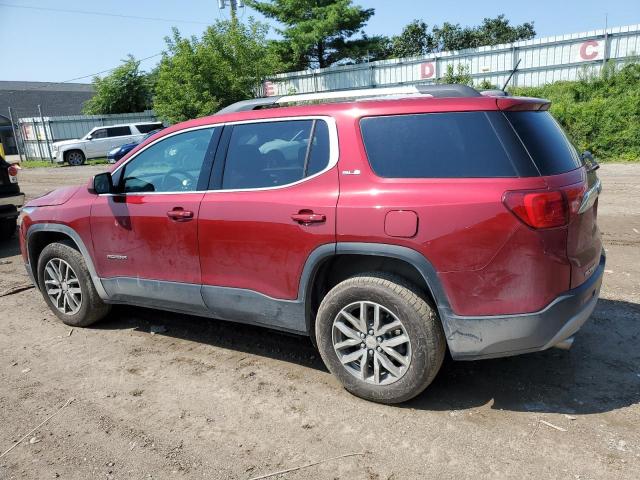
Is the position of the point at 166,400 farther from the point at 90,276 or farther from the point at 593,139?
the point at 593,139

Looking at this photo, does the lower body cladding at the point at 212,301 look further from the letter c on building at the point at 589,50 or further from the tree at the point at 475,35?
the tree at the point at 475,35

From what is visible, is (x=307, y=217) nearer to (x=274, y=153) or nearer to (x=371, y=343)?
(x=274, y=153)

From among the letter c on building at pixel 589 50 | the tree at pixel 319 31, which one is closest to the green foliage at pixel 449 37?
the tree at pixel 319 31

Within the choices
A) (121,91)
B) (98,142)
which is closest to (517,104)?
(98,142)

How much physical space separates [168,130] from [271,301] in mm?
1651

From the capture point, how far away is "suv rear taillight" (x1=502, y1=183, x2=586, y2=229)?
2805 millimetres

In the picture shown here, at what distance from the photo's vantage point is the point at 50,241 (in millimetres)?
5078

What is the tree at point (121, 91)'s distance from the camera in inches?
1421

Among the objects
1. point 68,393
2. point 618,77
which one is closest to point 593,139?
point 618,77

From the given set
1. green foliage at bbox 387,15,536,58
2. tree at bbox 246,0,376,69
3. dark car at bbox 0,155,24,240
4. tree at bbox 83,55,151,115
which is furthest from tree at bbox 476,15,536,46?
dark car at bbox 0,155,24,240

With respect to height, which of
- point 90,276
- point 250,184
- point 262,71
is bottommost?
point 90,276

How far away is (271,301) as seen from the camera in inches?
143

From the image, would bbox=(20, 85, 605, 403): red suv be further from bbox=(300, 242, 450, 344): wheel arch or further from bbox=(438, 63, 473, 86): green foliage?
bbox=(438, 63, 473, 86): green foliage

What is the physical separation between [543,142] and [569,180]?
0.84 feet
